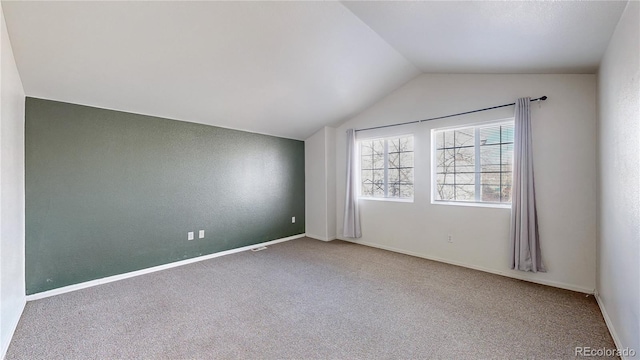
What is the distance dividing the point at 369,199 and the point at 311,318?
2.82 metres

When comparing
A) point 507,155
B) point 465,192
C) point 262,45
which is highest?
point 262,45

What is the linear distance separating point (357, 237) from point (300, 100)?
2689 millimetres

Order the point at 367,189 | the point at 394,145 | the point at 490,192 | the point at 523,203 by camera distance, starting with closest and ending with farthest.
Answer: the point at 523,203, the point at 490,192, the point at 394,145, the point at 367,189

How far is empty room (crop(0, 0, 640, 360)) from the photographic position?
6.42 ft

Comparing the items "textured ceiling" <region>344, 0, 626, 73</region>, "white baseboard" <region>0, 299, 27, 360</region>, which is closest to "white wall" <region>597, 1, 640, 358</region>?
"textured ceiling" <region>344, 0, 626, 73</region>

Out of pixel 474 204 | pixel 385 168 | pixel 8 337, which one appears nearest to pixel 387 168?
pixel 385 168

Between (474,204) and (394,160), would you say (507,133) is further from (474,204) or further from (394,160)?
(394,160)

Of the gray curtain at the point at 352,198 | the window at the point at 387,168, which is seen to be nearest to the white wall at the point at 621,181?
the window at the point at 387,168

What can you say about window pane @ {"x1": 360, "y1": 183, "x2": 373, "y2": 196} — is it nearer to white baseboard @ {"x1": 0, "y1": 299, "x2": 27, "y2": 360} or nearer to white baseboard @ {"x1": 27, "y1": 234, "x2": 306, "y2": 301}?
white baseboard @ {"x1": 27, "y1": 234, "x2": 306, "y2": 301}

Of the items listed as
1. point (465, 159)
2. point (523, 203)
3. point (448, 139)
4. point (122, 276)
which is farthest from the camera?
point (448, 139)

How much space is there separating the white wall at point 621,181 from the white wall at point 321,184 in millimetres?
3716

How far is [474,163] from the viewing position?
3.71 m

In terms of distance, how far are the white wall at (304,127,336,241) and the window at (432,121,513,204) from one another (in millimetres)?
1986

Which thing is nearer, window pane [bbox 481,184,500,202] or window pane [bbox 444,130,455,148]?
window pane [bbox 481,184,500,202]
